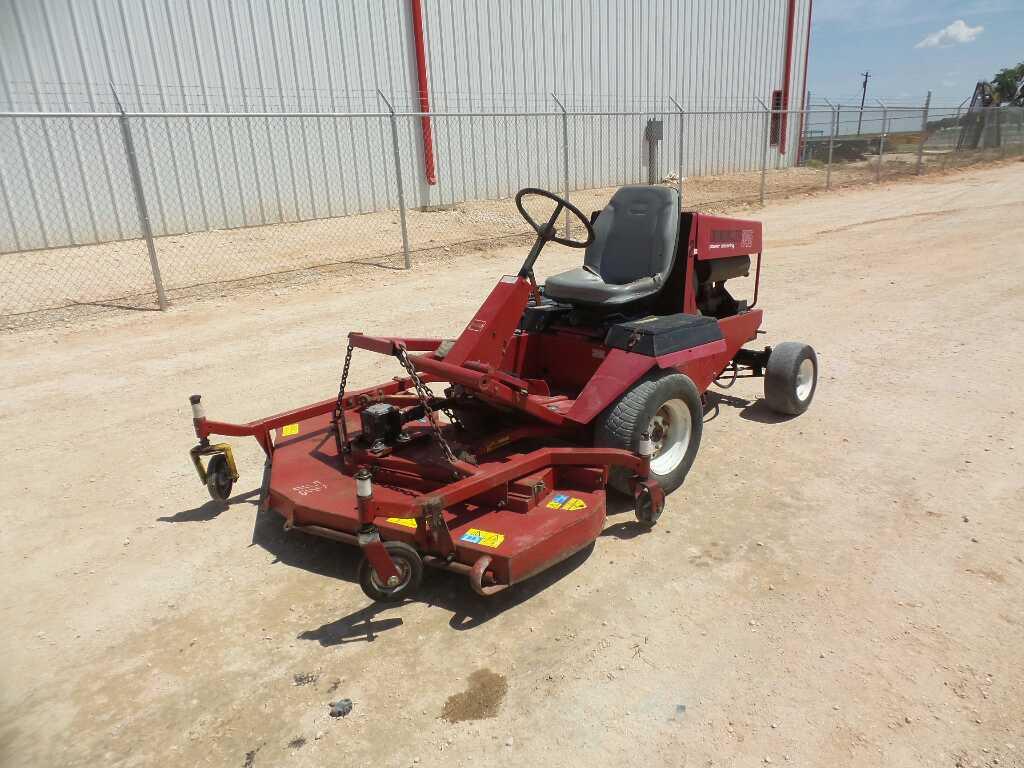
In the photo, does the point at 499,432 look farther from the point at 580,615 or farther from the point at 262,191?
the point at 262,191

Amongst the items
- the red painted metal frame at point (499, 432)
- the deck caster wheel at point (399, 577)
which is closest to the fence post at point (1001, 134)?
the red painted metal frame at point (499, 432)

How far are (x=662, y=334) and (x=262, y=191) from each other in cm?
1065

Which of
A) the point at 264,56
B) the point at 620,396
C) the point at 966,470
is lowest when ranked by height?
the point at 966,470

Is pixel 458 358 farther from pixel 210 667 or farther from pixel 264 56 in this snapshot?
pixel 264 56

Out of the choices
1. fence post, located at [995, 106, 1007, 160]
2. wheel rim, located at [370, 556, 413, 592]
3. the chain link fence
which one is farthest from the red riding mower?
fence post, located at [995, 106, 1007, 160]

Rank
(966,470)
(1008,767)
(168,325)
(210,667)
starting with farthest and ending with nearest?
(168,325) → (966,470) → (210,667) → (1008,767)

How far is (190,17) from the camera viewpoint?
37.4ft

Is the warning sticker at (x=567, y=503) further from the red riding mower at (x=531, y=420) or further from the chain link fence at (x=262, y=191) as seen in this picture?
the chain link fence at (x=262, y=191)

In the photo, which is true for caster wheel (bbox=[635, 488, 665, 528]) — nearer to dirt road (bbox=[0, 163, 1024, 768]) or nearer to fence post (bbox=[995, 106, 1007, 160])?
dirt road (bbox=[0, 163, 1024, 768])

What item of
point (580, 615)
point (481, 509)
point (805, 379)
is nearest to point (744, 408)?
point (805, 379)

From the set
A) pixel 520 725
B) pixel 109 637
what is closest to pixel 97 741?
pixel 109 637

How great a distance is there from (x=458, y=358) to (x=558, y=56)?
15350 millimetres

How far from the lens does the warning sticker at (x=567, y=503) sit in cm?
329

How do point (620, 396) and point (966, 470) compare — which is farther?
point (966, 470)
